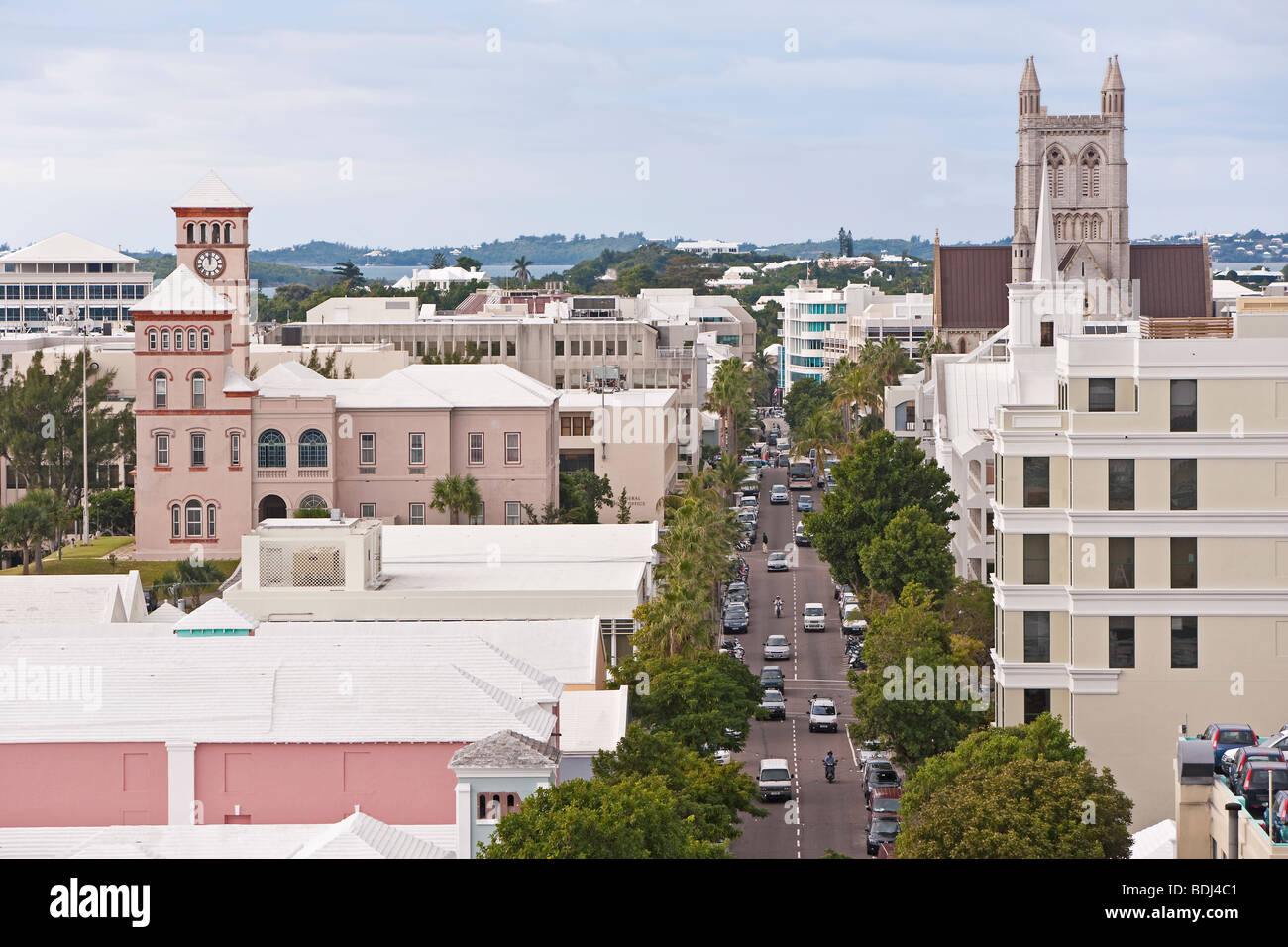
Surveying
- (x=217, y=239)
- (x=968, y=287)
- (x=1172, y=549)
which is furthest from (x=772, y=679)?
(x=968, y=287)

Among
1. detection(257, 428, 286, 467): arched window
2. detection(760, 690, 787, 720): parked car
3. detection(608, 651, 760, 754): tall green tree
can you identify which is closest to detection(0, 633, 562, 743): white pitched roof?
detection(608, 651, 760, 754): tall green tree

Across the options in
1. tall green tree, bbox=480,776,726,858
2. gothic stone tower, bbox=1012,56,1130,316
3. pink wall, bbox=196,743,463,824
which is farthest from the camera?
gothic stone tower, bbox=1012,56,1130,316

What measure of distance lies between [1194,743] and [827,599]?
55425 millimetres

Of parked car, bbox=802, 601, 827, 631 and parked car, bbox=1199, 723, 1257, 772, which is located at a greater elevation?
parked car, bbox=1199, 723, 1257, 772

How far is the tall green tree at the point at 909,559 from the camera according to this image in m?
63.8

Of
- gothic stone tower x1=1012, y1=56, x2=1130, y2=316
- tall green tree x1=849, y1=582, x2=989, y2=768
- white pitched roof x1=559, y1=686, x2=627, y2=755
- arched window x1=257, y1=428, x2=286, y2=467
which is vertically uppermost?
gothic stone tower x1=1012, y1=56, x2=1130, y2=316

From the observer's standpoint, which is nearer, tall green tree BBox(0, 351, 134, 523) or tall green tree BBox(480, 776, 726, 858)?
tall green tree BBox(480, 776, 726, 858)

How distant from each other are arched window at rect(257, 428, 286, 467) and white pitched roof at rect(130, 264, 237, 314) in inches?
235

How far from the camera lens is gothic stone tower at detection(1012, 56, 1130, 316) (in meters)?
152

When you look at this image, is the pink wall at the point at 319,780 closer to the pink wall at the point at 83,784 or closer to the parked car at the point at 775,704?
the pink wall at the point at 83,784

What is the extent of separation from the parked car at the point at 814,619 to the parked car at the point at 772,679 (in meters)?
10.3

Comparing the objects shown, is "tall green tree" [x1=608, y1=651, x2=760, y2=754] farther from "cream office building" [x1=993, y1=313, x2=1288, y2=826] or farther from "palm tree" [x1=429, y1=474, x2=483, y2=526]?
"palm tree" [x1=429, y1=474, x2=483, y2=526]

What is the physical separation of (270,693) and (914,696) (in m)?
17.4
